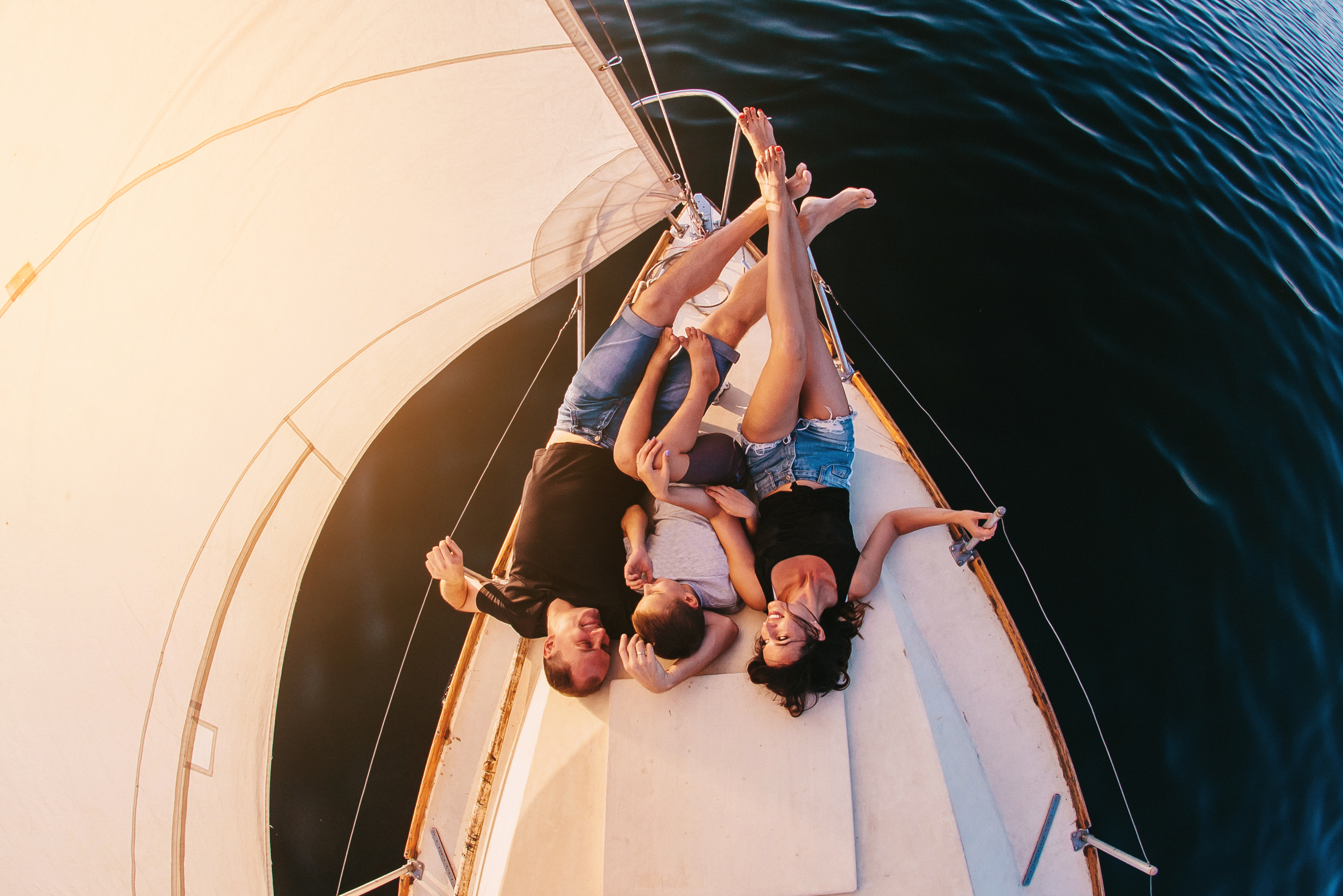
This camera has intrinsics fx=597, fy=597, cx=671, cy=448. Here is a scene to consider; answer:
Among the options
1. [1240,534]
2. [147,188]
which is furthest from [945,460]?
[147,188]

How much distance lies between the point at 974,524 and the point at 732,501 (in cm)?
117

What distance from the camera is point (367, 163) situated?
95.3 inches

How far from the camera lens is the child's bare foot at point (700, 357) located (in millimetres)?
2758

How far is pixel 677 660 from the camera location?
245 centimetres

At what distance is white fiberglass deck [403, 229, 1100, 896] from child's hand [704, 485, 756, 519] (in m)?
0.47

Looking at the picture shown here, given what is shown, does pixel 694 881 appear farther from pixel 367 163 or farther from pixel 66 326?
pixel 367 163

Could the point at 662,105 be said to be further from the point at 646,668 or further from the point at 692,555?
the point at 646,668

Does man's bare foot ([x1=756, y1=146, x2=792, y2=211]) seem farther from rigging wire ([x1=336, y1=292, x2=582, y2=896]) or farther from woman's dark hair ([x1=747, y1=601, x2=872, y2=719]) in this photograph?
woman's dark hair ([x1=747, y1=601, x2=872, y2=719])

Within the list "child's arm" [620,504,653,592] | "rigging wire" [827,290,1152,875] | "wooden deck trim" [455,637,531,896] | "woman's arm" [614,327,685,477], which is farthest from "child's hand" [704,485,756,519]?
"rigging wire" [827,290,1152,875]

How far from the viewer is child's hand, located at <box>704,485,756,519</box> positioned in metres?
2.82

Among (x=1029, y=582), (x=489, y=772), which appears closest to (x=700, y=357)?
(x=489, y=772)

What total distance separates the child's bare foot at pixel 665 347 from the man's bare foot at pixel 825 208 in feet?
2.99

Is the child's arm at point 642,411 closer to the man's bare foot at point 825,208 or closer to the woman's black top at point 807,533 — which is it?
the woman's black top at point 807,533

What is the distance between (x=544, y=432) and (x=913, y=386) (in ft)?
9.52
